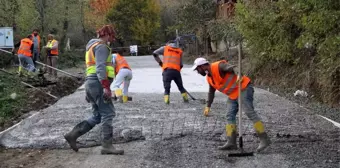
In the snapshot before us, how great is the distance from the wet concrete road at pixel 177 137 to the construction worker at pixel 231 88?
0.26 meters

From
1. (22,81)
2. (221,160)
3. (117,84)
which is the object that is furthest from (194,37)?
(221,160)

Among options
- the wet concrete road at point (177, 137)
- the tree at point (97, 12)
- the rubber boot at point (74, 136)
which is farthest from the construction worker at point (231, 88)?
the tree at point (97, 12)

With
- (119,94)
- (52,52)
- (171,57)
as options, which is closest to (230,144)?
(171,57)

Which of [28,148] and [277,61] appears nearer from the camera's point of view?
[28,148]

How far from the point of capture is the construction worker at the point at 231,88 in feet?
21.2

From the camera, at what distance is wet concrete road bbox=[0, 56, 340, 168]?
597cm

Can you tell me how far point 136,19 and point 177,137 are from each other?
148 feet

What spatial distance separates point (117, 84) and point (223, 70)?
499 centimetres

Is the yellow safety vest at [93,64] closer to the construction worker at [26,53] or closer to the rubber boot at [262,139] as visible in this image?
the rubber boot at [262,139]

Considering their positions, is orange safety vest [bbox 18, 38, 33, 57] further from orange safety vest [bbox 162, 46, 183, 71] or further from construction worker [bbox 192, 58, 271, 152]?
construction worker [bbox 192, 58, 271, 152]

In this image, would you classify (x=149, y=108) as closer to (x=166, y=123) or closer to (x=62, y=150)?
(x=166, y=123)

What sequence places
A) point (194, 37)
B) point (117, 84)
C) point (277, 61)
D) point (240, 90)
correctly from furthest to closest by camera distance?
point (194, 37), point (277, 61), point (117, 84), point (240, 90)

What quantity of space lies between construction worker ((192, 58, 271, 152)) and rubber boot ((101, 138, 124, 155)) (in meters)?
1.40

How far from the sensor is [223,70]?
21.4 feet
